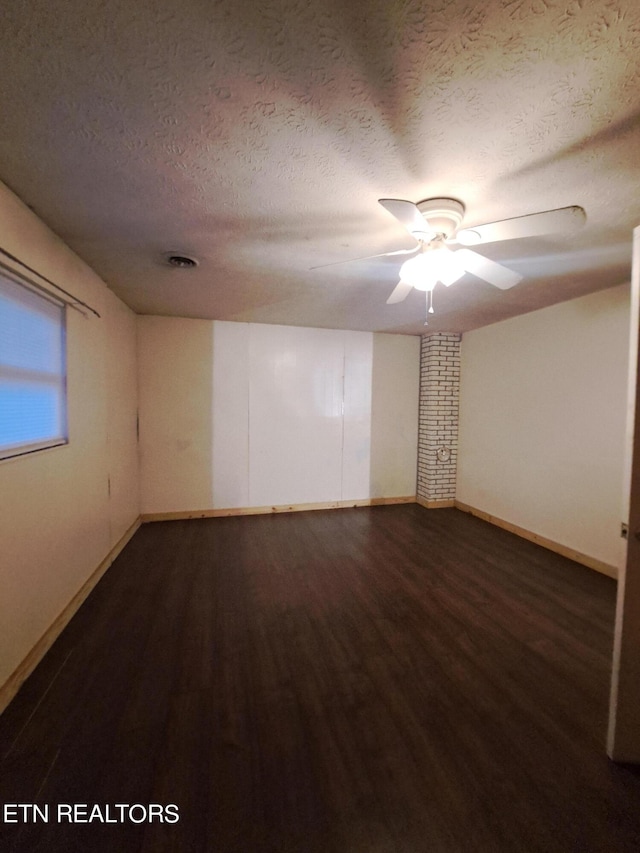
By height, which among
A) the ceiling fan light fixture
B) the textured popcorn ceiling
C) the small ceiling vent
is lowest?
the ceiling fan light fixture

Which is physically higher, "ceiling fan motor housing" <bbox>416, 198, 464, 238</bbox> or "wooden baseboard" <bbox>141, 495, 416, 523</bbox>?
"ceiling fan motor housing" <bbox>416, 198, 464, 238</bbox>

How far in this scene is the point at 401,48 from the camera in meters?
0.89

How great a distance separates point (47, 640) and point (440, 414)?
441 centimetres

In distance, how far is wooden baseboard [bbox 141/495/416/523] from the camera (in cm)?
391

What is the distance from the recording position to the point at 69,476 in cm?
212

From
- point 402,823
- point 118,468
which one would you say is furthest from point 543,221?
point 118,468

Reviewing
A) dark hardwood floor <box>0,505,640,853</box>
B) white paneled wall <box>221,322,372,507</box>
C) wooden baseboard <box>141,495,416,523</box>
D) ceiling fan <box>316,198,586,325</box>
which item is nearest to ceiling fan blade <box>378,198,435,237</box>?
ceiling fan <box>316,198,586,325</box>

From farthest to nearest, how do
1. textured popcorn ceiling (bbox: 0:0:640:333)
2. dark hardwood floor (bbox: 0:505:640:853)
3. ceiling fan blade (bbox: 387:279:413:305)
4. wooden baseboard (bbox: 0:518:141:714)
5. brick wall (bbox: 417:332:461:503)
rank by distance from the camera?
brick wall (bbox: 417:332:461:503)
ceiling fan blade (bbox: 387:279:413:305)
wooden baseboard (bbox: 0:518:141:714)
dark hardwood floor (bbox: 0:505:640:853)
textured popcorn ceiling (bbox: 0:0:640:333)

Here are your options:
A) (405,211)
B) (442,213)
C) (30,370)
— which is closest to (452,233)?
(442,213)

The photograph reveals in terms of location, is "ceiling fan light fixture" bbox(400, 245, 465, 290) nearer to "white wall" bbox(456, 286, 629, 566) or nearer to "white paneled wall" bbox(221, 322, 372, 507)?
"white wall" bbox(456, 286, 629, 566)

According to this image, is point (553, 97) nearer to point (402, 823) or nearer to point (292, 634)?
point (402, 823)

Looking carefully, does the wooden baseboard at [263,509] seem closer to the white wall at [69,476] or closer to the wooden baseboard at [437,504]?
the wooden baseboard at [437,504]

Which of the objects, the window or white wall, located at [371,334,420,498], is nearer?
the window

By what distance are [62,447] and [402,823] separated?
8.01 ft
